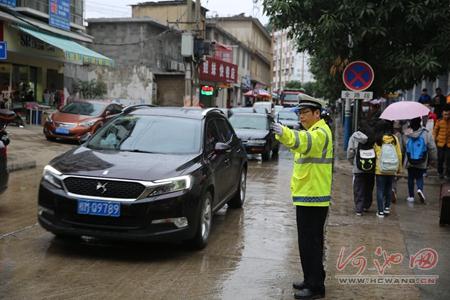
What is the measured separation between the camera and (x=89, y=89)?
89.6 feet

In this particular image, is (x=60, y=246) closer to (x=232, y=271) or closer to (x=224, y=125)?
(x=232, y=271)

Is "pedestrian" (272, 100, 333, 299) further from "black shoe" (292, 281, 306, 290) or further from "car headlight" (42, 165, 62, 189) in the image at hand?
"car headlight" (42, 165, 62, 189)

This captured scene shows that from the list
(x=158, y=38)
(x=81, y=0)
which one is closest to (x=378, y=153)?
(x=81, y=0)

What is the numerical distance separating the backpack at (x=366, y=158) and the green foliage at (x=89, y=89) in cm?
2085

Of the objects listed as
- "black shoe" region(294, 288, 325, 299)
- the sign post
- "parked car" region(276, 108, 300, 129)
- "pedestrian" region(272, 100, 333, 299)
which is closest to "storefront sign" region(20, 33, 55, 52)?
"parked car" region(276, 108, 300, 129)

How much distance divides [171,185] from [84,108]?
13.6 meters

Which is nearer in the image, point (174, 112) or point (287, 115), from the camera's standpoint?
point (174, 112)

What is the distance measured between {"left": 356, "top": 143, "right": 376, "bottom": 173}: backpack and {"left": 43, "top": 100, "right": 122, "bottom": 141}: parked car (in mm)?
10415

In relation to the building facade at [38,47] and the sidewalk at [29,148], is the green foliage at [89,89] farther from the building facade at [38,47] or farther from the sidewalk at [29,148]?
the sidewalk at [29,148]

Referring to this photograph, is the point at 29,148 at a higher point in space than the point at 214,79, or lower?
lower

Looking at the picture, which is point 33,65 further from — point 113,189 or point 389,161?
point 113,189

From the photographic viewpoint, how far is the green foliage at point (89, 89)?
2725 cm

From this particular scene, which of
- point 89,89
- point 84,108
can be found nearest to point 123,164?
point 84,108

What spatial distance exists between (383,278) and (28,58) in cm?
2100
